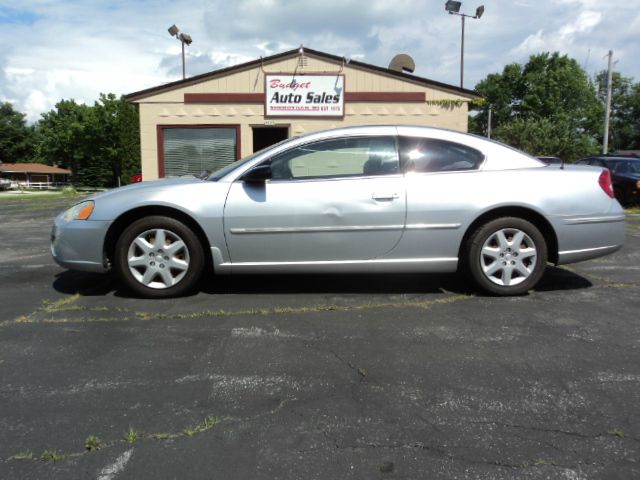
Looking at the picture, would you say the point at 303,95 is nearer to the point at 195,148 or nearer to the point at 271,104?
the point at 271,104

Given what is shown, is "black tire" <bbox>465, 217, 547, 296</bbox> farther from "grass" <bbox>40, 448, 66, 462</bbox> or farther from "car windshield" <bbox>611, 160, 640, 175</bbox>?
"car windshield" <bbox>611, 160, 640, 175</bbox>

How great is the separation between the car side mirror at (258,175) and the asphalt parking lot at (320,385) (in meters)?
1.01

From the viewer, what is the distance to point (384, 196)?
14.0ft

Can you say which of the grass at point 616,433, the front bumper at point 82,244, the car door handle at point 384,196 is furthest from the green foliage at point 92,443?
the car door handle at point 384,196

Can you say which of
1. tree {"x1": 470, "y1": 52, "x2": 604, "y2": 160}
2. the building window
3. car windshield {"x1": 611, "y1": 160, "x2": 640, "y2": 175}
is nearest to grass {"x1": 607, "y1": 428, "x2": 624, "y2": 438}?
the building window

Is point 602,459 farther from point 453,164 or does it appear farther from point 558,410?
point 453,164

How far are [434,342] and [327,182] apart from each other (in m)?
1.64

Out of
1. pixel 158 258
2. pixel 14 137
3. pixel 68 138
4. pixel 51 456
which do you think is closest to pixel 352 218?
pixel 158 258

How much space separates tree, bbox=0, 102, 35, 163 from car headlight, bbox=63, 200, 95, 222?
78266 millimetres

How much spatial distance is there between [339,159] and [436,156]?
84 centimetres

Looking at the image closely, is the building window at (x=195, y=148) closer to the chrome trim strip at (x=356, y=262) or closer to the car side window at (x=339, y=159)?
the car side window at (x=339, y=159)

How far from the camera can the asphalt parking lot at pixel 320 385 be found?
80.1 inches

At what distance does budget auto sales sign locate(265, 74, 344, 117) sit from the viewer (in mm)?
14719

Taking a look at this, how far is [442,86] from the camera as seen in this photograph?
14555 millimetres
